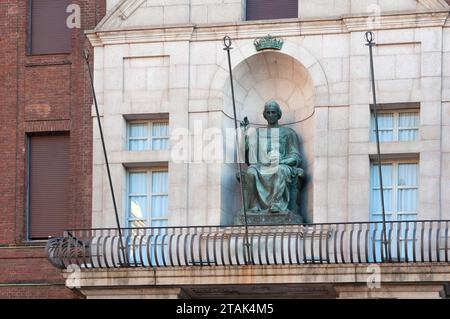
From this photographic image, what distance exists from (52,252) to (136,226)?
2.06m

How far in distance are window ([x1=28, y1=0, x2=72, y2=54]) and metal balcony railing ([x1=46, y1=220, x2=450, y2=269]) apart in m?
4.14

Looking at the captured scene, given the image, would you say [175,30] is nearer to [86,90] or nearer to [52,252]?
[86,90]

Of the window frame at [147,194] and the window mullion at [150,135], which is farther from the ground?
the window mullion at [150,135]

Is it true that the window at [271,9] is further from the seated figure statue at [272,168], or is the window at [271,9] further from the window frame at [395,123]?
the window frame at [395,123]

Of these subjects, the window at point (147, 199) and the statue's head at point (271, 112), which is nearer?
the statue's head at point (271, 112)

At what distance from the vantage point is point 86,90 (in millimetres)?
37250

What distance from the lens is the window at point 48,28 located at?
37812 millimetres

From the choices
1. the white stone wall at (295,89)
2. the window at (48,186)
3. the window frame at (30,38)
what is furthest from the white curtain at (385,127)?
the window frame at (30,38)

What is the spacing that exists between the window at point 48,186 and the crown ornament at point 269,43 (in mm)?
4191

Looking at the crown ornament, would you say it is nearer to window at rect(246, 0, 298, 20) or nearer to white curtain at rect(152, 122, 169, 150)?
window at rect(246, 0, 298, 20)
